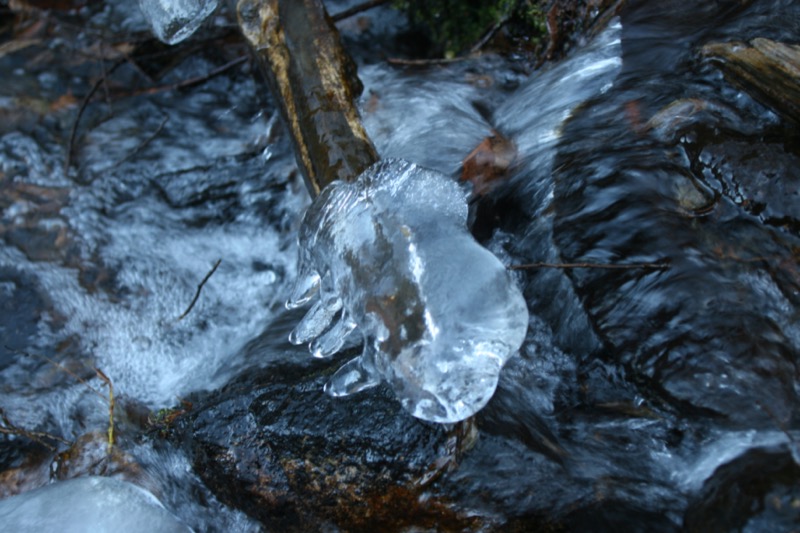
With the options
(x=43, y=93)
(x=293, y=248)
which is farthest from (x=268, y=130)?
(x=43, y=93)

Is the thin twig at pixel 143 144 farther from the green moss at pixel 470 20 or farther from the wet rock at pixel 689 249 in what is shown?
the wet rock at pixel 689 249

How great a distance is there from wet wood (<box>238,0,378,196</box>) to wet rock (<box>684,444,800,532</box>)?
5.89 feet

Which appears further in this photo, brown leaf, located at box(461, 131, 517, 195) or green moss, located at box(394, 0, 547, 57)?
green moss, located at box(394, 0, 547, 57)

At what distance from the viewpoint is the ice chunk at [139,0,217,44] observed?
392 centimetres

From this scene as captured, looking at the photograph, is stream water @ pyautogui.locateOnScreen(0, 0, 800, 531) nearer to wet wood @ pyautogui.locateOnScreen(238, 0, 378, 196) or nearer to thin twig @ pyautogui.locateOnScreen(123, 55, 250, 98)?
thin twig @ pyautogui.locateOnScreen(123, 55, 250, 98)

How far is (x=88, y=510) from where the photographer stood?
256 cm

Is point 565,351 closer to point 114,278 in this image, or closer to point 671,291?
point 671,291

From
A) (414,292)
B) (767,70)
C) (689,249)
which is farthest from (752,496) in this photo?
(767,70)

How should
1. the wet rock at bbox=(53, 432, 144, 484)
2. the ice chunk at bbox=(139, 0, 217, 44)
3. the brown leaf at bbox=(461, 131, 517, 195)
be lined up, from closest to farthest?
the wet rock at bbox=(53, 432, 144, 484) < the brown leaf at bbox=(461, 131, 517, 195) < the ice chunk at bbox=(139, 0, 217, 44)

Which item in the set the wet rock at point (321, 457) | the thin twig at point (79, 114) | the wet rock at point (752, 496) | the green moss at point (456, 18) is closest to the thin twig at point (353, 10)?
the green moss at point (456, 18)

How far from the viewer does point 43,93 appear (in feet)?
16.6

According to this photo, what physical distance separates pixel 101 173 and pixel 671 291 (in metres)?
3.76

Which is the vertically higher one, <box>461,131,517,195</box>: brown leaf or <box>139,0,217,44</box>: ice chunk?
<box>139,0,217,44</box>: ice chunk

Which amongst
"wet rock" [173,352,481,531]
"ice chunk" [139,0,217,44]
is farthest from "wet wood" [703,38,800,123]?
"ice chunk" [139,0,217,44]
